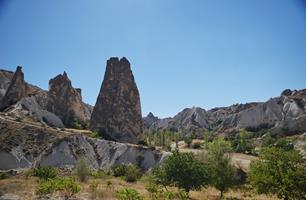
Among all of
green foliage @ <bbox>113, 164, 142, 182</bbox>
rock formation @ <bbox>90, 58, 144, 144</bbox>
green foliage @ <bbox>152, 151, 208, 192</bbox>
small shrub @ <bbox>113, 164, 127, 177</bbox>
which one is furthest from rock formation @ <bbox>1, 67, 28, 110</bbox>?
green foliage @ <bbox>152, 151, 208, 192</bbox>

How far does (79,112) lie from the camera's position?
368ft

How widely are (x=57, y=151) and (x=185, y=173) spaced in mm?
31490

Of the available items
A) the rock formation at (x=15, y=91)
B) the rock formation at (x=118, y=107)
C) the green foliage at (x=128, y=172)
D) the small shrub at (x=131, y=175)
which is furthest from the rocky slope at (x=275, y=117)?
the rock formation at (x=15, y=91)

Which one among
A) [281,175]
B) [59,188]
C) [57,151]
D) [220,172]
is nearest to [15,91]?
[57,151]

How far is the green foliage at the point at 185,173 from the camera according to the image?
3775cm

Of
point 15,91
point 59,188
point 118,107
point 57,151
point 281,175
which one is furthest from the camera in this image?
point 15,91

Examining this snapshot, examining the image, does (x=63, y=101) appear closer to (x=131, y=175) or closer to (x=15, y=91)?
(x=15, y=91)

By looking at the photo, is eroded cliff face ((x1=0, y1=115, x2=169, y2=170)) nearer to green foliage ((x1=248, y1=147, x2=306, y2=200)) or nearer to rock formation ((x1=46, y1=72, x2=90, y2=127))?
green foliage ((x1=248, y1=147, x2=306, y2=200))

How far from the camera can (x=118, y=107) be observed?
3487 inches

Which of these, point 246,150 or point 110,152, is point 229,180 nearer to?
point 110,152

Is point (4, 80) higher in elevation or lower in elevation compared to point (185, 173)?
higher

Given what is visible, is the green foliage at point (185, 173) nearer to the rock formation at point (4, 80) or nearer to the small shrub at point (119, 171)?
the small shrub at point (119, 171)

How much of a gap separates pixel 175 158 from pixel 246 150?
186ft

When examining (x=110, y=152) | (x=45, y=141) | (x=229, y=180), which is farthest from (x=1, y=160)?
(x=229, y=180)
